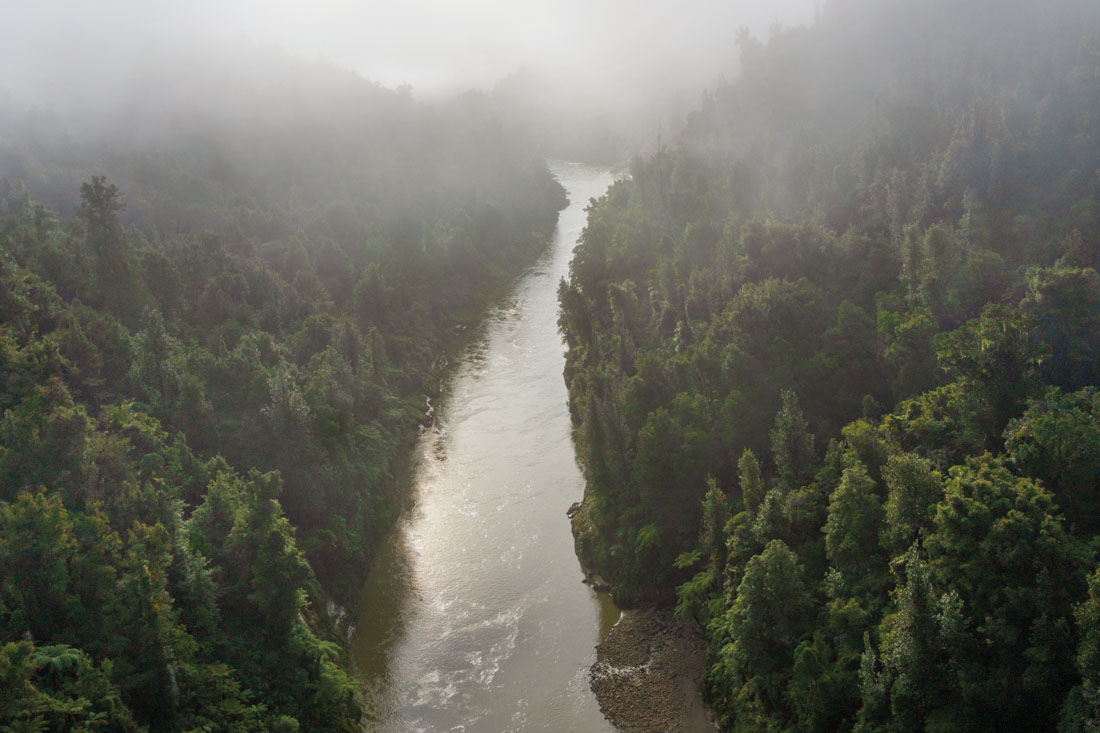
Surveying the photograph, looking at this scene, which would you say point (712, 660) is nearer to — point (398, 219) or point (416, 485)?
point (416, 485)

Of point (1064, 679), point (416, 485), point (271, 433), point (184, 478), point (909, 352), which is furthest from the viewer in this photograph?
point (416, 485)

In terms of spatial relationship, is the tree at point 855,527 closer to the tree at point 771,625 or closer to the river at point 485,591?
the tree at point 771,625

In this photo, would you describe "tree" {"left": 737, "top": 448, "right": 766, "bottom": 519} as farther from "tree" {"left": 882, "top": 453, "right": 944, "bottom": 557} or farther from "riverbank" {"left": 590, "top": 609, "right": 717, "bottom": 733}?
"tree" {"left": 882, "top": 453, "right": 944, "bottom": 557}

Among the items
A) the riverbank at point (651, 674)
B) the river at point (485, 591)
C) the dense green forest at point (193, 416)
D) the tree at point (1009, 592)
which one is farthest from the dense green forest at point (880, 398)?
the dense green forest at point (193, 416)

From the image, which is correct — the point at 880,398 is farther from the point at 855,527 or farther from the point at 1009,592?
the point at 1009,592

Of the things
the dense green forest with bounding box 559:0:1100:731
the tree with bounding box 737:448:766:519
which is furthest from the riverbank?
the tree with bounding box 737:448:766:519

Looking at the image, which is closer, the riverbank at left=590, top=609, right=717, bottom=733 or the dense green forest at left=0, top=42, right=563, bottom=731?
the dense green forest at left=0, top=42, right=563, bottom=731

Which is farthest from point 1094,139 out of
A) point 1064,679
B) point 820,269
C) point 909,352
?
point 1064,679
